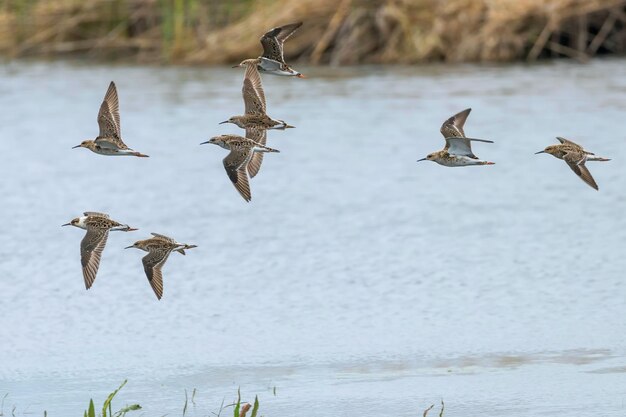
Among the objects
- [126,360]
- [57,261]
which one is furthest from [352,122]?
[126,360]

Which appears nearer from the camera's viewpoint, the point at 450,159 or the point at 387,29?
the point at 450,159

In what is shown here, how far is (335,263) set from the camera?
10.5m

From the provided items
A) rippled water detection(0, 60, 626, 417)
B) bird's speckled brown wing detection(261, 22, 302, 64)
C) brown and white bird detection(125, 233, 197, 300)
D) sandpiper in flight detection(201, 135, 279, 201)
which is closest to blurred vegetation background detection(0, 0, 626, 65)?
rippled water detection(0, 60, 626, 417)

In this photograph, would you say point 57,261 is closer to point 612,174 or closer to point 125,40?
point 612,174

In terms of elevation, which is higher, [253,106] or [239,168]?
[253,106]

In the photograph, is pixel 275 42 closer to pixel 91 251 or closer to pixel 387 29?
pixel 91 251

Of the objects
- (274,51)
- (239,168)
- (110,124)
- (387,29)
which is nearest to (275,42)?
(274,51)

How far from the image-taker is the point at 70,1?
21625mm

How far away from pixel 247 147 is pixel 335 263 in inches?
164

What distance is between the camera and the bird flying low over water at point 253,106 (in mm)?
6570

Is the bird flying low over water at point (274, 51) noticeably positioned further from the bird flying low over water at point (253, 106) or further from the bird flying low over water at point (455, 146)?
the bird flying low over water at point (455, 146)

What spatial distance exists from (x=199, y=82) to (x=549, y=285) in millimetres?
10257

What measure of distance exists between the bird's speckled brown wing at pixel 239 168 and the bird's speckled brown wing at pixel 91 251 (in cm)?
81

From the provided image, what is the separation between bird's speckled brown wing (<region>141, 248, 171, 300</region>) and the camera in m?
6.64
